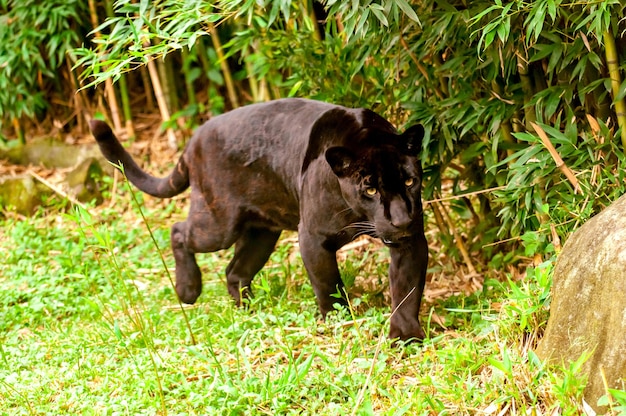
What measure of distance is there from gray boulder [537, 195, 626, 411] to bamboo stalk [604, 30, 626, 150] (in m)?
0.64

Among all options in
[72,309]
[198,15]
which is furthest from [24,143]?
[198,15]

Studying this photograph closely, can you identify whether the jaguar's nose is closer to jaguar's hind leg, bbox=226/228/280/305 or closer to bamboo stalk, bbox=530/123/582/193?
bamboo stalk, bbox=530/123/582/193

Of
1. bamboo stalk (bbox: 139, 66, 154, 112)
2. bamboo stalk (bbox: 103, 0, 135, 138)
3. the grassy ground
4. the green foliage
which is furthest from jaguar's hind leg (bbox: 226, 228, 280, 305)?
bamboo stalk (bbox: 139, 66, 154, 112)

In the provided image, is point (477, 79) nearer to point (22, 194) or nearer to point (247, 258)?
point (247, 258)

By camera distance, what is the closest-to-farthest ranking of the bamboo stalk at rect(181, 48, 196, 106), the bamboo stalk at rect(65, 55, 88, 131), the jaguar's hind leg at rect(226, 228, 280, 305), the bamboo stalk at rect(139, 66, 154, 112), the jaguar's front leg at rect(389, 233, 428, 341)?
the jaguar's front leg at rect(389, 233, 428, 341)
the jaguar's hind leg at rect(226, 228, 280, 305)
the bamboo stalk at rect(181, 48, 196, 106)
the bamboo stalk at rect(65, 55, 88, 131)
the bamboo stalk at rect(139, 66, 154, 112)

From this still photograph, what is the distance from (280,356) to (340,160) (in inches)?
37.0

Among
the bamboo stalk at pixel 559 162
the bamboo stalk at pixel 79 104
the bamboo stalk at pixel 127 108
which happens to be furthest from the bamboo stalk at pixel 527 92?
the bamboo stalk at pixel 79 104

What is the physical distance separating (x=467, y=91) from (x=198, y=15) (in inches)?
55.1

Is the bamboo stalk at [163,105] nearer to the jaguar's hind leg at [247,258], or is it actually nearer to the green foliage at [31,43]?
the green foliage at [31,43]

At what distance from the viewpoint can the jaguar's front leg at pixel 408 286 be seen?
3988 mm

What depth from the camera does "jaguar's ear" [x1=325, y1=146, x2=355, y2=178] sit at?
3797mm

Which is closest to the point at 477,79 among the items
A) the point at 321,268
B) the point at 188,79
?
the point at 321,268

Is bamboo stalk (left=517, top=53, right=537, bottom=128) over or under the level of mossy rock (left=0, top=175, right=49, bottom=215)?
over

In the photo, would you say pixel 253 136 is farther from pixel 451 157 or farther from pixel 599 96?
pixel 599 96
